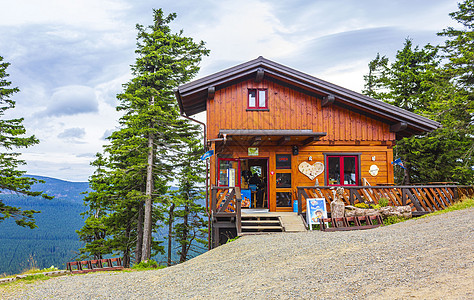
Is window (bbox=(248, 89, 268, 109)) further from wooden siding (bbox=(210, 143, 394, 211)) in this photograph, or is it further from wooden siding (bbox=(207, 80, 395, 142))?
wooden siding (bbox=(210, 143, 394, 211))

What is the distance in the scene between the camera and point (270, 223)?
13.5 metres

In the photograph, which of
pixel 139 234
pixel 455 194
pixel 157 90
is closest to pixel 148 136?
pixel 157 90

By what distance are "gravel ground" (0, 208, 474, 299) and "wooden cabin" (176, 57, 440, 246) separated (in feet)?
18.5

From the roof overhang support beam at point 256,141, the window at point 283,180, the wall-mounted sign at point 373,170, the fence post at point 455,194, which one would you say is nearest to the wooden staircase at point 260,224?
the window at point 283,180

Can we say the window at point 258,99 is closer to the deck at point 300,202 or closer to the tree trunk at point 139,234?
the deck at point 300,202

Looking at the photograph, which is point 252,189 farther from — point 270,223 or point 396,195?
point 396,195

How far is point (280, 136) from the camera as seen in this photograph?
14.3m

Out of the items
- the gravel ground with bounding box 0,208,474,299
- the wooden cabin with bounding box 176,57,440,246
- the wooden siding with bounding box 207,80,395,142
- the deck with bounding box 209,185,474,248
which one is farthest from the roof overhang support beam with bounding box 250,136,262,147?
the gravel ground with bounding box 0,208,474,299

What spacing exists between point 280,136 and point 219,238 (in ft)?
15.6

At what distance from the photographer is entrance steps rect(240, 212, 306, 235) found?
12.7 metres

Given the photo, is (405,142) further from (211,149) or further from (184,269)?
(184,269)

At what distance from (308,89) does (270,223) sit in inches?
254

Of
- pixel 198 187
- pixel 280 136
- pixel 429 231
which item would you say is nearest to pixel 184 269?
pixel 429 231

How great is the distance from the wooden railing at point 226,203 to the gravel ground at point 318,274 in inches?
104
